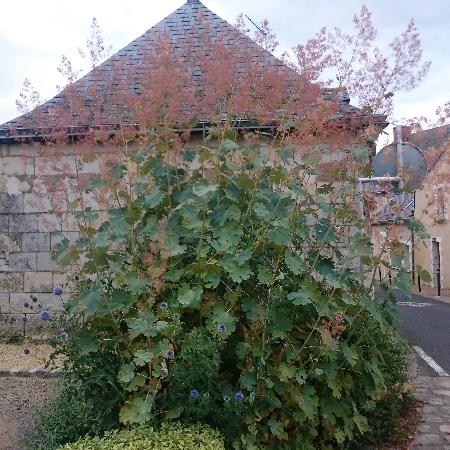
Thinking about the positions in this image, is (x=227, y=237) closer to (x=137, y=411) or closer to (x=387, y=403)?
(x=137, y=411)

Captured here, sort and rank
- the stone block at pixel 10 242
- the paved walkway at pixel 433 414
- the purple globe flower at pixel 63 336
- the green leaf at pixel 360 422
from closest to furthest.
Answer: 1. the purple globe flower at pixel 63 336
2. the green leaf at pixel 360 422
3. the paved walkway at pixel 433 414
4. the stone block at pixel 10 242

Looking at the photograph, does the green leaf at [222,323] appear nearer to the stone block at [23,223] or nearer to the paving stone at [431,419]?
the paving stone at [431,419]

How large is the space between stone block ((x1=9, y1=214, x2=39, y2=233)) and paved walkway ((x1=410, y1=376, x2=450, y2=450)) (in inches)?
202

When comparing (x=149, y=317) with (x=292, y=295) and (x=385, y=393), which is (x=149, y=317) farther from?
(x=385, y=393)

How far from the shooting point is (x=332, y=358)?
10.6 feet

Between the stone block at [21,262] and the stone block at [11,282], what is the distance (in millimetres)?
80

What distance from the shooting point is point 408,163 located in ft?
12.8

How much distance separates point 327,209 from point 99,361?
1.51 metres

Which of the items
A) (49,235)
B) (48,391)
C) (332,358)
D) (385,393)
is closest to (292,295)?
(332,358)

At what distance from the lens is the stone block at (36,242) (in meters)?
8.01

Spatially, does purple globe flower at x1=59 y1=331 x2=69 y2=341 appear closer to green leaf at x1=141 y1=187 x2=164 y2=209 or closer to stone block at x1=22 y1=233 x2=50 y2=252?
green leaf at x1=141 y1=187 x2=164 y2=209

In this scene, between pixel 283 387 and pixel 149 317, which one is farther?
pixel 283 387

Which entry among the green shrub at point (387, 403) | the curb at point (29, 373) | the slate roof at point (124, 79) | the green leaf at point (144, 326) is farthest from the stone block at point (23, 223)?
the green leaf at point (144, 326)

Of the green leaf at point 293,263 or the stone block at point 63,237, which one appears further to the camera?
the stone block at point 63,237
